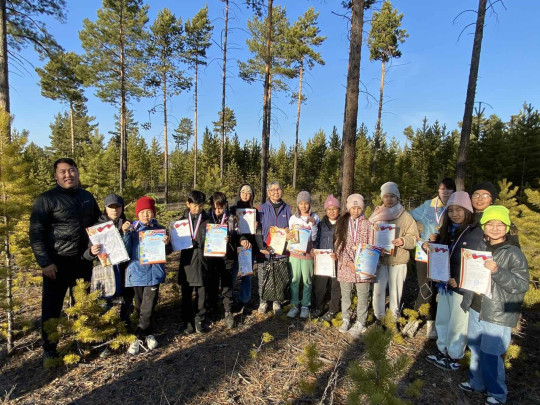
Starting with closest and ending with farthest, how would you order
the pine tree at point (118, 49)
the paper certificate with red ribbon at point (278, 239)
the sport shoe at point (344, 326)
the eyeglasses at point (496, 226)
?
the eyeglasses at point (496, 226) < the sport shoe at point (344, 326) < the paper certificate with red ribbon at point (278, 239) < the pine tree at point (118, 49)

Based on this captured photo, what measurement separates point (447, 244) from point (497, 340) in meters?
1.23

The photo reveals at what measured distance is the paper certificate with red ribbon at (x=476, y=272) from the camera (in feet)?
9.85

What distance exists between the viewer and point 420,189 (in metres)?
22.2

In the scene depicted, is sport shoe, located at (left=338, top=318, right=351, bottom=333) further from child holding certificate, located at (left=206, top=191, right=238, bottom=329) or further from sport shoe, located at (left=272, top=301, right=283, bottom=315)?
child holding certificate, located at (left=206, top=191, right=238, bottom=329)

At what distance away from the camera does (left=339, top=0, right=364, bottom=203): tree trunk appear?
19.0 ft

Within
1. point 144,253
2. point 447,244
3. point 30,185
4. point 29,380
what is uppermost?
point 30,185

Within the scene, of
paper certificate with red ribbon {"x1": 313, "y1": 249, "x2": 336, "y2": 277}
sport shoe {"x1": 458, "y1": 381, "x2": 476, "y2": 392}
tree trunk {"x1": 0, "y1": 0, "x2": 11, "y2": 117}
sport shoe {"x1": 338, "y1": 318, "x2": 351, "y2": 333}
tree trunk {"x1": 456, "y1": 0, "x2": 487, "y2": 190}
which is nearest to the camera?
sport shoe {"x1": 458, "y1": 381, "x2": 476, "y2": 392}

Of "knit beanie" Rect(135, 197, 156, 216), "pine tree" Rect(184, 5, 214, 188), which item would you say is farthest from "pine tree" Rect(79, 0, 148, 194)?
"knit beanie" Rect(135, 197, 156, 216)

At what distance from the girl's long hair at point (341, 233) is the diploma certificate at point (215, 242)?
5.73ft

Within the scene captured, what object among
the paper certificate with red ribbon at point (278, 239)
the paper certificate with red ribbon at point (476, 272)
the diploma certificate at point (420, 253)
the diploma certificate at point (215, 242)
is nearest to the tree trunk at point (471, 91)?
the diploma certificate at point (420, 253)

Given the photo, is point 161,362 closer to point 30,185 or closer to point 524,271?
point 30,185

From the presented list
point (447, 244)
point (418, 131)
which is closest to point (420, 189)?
point (418, 131)

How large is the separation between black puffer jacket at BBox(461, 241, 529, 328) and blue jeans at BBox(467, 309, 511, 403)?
0.44 feet

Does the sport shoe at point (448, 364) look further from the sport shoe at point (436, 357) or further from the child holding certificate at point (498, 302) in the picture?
the child holding certificate at point (498, 302)
